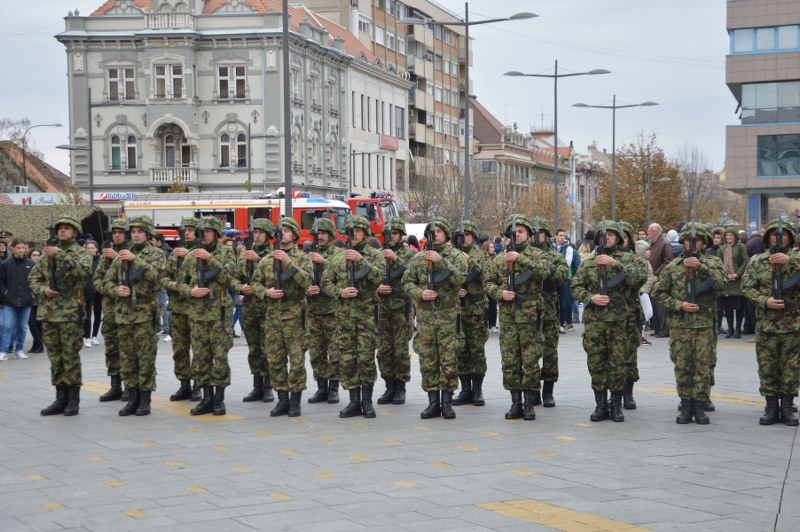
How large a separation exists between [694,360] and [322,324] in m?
4.18

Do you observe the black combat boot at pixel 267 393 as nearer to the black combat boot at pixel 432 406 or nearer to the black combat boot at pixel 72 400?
the black combat boot at pixel 72 400

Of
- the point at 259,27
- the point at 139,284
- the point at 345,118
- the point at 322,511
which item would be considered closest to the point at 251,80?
the point at 259,27

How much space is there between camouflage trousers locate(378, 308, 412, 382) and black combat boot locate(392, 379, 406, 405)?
2.8 inches

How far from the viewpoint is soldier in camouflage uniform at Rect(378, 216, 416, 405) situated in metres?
12.7

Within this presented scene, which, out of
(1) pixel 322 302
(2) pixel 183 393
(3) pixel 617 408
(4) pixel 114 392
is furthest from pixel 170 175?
(3) pixel 617 408

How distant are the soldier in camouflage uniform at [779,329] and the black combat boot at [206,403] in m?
5.82

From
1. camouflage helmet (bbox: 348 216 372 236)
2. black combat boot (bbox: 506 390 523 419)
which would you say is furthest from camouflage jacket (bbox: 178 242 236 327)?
black combat boot (bbox: 506 390 523 419)

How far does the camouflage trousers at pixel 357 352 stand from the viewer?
11844 millimetres

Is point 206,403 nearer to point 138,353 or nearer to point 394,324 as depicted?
point 138,353

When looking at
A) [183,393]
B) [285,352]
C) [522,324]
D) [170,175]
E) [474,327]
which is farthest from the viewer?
[170,175]

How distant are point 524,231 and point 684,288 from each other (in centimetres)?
176

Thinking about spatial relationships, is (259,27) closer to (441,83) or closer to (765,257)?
(441,83)

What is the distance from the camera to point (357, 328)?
11.9 meters

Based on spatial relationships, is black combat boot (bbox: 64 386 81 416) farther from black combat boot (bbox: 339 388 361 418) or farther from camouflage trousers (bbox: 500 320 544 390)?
camouflage trousers (bbox: 500 320 544 390)
